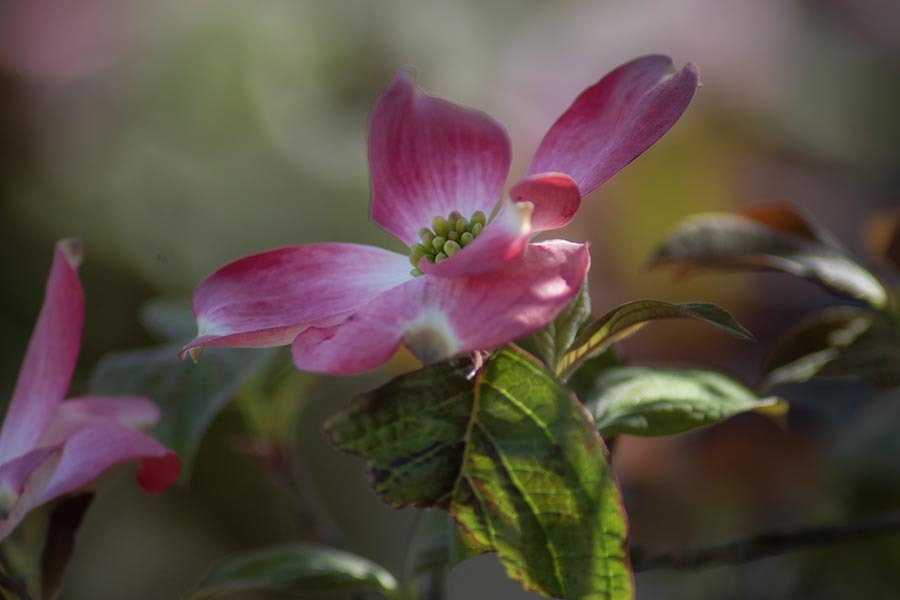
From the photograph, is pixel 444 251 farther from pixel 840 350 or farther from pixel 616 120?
pixel 840 350

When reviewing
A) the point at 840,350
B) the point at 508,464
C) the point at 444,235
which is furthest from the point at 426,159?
the point at 840,350

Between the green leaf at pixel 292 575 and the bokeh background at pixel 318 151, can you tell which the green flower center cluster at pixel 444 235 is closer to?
the green leaf at pixel 292 575

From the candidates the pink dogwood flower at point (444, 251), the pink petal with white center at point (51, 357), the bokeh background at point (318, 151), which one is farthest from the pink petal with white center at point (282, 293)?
the bokeh background at point (318, 151)

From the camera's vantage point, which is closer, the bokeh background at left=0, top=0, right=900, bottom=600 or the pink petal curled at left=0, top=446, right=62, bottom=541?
the pink petal curled at left=0, top=446, right=62, bottom=541

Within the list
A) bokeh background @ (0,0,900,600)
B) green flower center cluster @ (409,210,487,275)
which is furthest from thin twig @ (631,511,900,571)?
bokeh background @ (0,0,900,600)

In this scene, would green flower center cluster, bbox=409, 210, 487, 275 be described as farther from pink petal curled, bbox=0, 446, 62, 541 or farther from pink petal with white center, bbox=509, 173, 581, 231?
pink petal curled, bbox=0, 446, 62, 541

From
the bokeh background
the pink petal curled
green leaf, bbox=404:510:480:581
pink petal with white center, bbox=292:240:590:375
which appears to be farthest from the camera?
the bokeh background
